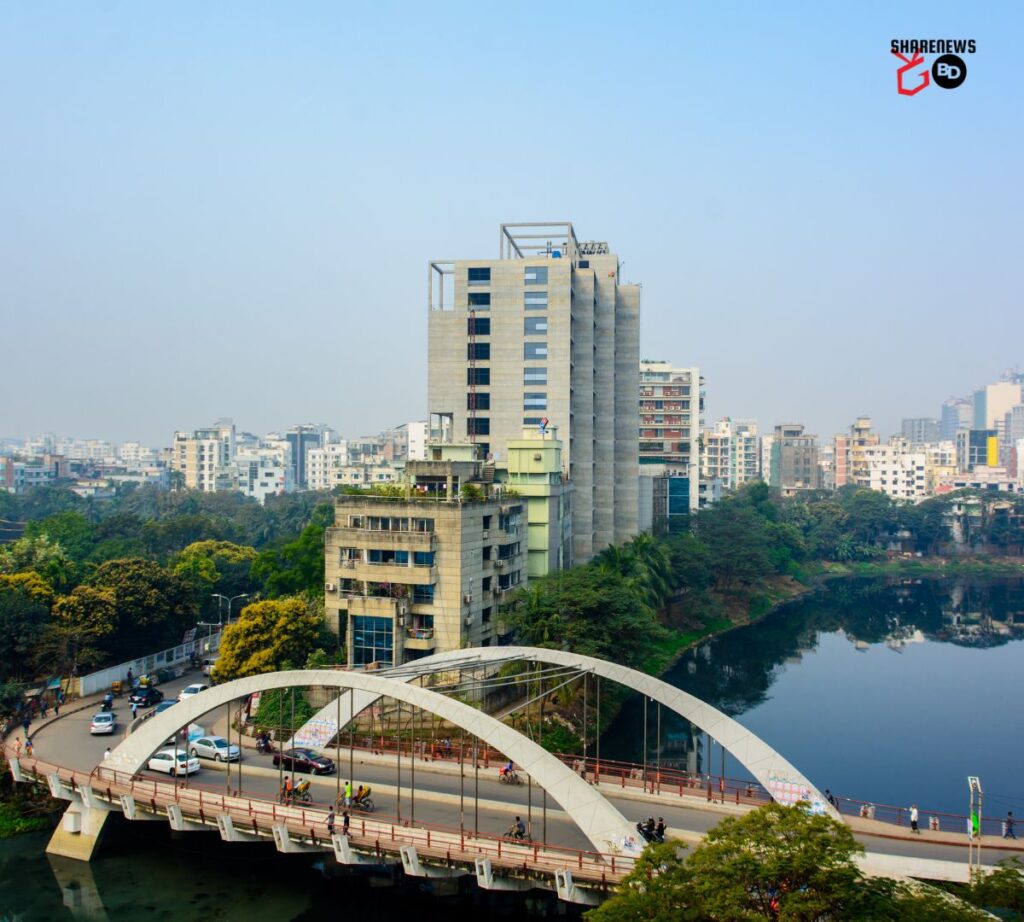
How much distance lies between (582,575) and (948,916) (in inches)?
1271

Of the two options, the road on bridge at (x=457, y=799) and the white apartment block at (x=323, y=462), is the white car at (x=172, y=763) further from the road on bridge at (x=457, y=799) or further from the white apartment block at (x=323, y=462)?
the white apartment block at (x=323, y=462)

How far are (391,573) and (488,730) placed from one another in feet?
61.4

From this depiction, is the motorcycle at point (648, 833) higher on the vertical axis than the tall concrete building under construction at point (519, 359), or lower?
lower

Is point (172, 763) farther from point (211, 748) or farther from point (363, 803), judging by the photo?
point (363, 803)

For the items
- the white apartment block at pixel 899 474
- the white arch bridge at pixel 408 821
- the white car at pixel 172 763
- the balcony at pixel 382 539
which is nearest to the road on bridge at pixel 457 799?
the white car at pixel 172 763

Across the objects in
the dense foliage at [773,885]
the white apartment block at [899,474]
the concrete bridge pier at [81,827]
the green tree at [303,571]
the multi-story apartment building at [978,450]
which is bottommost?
the concrete bridge pier at [81,827]

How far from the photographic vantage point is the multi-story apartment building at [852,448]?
172m

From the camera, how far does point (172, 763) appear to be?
111ft

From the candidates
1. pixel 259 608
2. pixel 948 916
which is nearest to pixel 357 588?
pixel 259 608

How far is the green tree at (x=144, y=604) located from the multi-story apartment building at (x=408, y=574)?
36.7 ft

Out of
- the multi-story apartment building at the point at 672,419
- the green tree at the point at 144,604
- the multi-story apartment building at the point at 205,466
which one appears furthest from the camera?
the multi-story apartment building at the point at 205,466

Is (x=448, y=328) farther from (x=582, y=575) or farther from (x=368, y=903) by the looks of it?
(x=368, y=903)

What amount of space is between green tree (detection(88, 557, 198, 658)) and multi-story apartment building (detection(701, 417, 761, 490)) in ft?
316

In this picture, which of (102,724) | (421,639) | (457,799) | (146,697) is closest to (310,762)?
(457,799)
